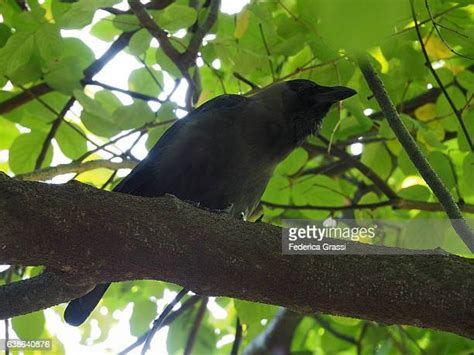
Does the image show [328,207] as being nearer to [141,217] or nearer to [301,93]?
[301,93]

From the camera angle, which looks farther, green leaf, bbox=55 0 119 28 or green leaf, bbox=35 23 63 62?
green leaf, bbox=35 23 63 62

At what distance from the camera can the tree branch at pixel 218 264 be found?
72.8 inches

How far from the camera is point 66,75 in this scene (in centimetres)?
312

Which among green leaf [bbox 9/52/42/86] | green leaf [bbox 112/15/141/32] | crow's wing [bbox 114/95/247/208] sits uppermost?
green leaf [bbox 112/15/141/32]

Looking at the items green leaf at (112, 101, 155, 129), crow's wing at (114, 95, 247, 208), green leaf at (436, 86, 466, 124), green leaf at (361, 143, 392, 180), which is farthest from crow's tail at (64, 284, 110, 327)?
green leaf at (436, 86, 466, 124)

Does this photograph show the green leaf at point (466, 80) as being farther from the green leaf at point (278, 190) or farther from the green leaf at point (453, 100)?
the green leaf at point (278, 190)

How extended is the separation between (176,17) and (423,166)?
123 cm

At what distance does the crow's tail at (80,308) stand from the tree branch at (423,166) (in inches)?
56.9

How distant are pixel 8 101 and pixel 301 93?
1.49 metres

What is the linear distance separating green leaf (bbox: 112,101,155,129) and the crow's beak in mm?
863

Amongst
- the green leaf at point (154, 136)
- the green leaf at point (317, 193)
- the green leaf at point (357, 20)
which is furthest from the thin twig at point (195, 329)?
the green leaf at point (357, 20)

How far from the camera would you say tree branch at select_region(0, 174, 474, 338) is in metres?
1.85

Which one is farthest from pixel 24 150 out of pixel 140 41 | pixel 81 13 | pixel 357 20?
pixel 357 20

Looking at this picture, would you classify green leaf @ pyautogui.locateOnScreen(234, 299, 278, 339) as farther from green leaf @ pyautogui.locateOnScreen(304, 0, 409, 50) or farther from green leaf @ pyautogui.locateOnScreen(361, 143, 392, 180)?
green leaf @ pyautogui.locateOnScreen(304, 0, 409, 50)
